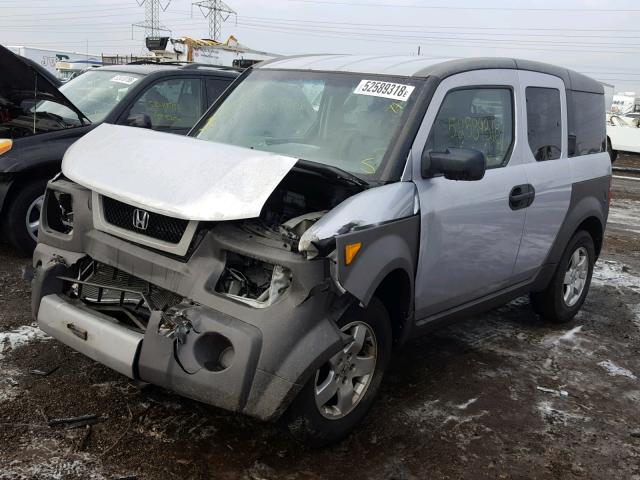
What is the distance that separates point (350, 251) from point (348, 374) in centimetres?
71

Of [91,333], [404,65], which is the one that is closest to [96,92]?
[404,65]

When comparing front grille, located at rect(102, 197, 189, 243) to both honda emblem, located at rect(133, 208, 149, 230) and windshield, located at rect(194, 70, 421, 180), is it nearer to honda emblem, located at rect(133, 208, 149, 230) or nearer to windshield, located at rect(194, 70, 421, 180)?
honda emblem, located at rect(133, 208, 149, 230)

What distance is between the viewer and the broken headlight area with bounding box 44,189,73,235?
140 inches

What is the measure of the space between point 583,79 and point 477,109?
5.47 ft

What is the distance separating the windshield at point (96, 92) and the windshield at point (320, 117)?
2626mm

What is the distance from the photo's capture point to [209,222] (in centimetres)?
294

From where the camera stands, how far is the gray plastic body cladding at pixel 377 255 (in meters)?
2.88

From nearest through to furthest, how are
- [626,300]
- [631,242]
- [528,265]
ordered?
[528,265], [626,300], [631,242]

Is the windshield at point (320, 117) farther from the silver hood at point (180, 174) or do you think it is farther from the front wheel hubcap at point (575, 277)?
the front wheel hubcap at point (575, 277)

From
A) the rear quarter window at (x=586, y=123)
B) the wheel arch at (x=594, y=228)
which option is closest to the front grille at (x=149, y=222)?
the rear quarter window at (x=586, y=123)

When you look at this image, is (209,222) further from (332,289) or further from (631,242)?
(631,242)

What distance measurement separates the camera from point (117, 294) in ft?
10.8

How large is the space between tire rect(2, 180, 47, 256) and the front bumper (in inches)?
122

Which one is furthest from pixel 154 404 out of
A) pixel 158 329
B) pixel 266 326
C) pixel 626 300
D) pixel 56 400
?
pixel 626 300
